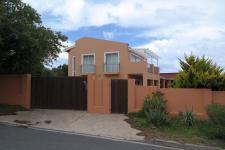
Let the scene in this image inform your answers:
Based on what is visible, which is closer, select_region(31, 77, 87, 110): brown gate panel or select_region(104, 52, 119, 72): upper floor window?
select_region(31, 77, 87, 110): brown gate panel

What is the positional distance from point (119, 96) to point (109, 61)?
25.5m

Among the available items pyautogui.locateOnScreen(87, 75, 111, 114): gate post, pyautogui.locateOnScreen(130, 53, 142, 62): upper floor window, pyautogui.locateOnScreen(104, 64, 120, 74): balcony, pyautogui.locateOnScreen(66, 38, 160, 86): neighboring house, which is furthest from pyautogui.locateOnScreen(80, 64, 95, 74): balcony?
pyautogui.locateOnScreen(87, 75, 111, 114): gate post

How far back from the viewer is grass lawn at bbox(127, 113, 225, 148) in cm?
1384

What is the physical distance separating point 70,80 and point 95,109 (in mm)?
2212

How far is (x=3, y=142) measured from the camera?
468 inches

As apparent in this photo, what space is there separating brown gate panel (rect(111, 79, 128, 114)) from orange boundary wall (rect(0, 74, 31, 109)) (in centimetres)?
484

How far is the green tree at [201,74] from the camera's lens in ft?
59.0

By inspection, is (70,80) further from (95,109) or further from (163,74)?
(163,74)

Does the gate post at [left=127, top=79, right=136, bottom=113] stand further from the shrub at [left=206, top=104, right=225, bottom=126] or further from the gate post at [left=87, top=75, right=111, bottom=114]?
the shrub at [left=206, top=104, right=225, bottom=126]

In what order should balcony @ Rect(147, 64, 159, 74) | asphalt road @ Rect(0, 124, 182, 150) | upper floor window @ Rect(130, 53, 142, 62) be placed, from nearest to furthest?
asphalt road @ Rect(0, 124, 182, 150) < balcony @ Rect(147, 64, 159, 74) < upper floor window @ Rect(130, 53, 142, 62)

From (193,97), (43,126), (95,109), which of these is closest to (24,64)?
(95,109)

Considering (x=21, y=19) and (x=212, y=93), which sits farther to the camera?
(x=21, y=19)

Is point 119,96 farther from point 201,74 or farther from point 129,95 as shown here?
point 201,74

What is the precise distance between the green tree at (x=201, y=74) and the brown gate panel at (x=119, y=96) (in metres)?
2.88
